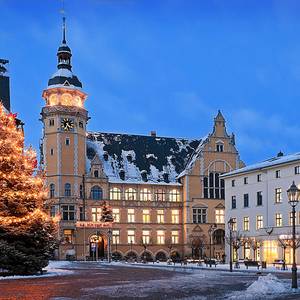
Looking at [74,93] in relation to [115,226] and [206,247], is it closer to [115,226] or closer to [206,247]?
[115,226]

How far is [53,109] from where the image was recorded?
9106cm

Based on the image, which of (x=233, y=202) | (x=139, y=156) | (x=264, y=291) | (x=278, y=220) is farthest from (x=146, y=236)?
(x=264, y=291)

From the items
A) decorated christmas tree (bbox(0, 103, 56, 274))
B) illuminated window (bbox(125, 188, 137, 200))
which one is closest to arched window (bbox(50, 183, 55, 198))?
illuminated window (bbox(125, 188, 137, 200))

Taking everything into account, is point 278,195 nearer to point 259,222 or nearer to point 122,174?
point 259,222

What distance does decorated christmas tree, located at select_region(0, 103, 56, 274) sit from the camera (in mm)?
36922

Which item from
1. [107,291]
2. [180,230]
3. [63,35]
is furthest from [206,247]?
[107,291]

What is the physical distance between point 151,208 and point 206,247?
10645 mm

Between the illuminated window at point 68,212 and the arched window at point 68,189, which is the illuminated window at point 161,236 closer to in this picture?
the illuminated window at point 68,212

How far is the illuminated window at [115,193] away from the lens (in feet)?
309

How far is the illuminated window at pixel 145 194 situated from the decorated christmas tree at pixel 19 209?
5737cm

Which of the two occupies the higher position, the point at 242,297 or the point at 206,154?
the point at 206,154

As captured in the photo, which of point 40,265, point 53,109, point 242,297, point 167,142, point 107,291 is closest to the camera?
point 242,297

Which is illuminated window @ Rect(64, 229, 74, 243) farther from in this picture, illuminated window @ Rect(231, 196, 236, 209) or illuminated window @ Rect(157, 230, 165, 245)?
illuminated window @ Rect(231, 196, 236, 209)

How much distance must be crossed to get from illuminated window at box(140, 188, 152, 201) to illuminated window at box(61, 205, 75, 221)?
39.1 feet
